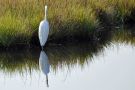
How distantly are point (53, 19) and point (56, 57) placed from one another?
1.52 metres

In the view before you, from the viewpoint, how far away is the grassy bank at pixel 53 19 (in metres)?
10.6

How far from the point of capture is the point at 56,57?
1007 centimetres

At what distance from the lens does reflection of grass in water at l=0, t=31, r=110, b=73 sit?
369 inches

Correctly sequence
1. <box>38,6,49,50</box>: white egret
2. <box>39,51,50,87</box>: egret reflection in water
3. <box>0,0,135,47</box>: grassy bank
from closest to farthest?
<box>39,51,50,87</box>: egret reflection in water
<box>38,6,49,50</box>: white egret
<box>0,0,135,47</box>: grassy bank

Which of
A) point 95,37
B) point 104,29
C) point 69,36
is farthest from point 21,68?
A: point 104,29

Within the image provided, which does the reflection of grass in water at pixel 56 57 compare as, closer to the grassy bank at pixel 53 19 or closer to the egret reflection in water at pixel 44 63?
the egret reflection in water at pixel 44 63

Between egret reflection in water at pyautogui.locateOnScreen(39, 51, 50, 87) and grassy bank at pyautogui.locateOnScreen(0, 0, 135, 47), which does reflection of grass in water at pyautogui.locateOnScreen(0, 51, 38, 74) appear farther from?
grassy bank at pyautogui.locateOnScreen(0, 0, 135, 47)

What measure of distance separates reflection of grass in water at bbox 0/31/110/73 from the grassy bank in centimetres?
31

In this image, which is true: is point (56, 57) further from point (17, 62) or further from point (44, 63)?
point (17, 62)

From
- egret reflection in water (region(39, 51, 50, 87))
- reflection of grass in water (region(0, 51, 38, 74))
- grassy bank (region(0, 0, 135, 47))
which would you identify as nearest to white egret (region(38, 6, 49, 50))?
egret reflection in water (region(39, 51, 50, 87))

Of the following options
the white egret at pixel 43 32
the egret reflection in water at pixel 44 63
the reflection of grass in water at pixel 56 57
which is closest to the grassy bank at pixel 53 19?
the reflection of grass in water at pixel 56 57

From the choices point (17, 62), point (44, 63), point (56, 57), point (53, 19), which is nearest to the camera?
point (44, 63)

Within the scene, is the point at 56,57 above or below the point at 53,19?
below

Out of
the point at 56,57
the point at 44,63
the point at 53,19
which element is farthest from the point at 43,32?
the point at 53,19
